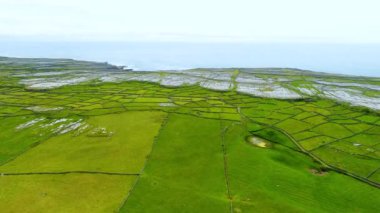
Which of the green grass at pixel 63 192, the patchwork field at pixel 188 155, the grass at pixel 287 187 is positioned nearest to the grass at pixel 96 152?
the patchwork field at pixel 188 155

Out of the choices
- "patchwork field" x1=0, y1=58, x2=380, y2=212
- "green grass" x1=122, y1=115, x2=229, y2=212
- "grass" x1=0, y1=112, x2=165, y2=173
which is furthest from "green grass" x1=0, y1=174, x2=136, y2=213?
"grass" x1=0, y1=112, x2=165, y2=173

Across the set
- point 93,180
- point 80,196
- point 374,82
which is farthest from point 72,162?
point 374,82

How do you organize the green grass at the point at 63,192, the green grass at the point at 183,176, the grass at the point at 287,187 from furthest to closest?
the grass at the point at 287,187
the green grass at the point at 183,176
the green grass at the point at 63,192

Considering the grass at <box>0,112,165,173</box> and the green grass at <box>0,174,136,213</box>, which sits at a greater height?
the grass at <box>0,112,165,173</box>

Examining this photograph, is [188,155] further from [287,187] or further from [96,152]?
[287,187]

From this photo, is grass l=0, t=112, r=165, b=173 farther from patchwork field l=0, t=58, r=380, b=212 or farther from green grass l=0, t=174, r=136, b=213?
green grass l=0, t=174, r=136, b=213

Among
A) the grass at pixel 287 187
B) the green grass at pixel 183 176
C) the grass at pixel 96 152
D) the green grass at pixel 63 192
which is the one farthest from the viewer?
the grass at pixel 96 152

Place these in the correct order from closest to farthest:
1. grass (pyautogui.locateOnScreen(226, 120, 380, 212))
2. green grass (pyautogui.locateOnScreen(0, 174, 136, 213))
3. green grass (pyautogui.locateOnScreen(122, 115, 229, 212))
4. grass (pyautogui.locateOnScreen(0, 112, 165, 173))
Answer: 1. green grass (pyautogui.locateOnScreen(0, 174, 136, 213))
2. green grass (pyautogui.locateOnScreen(122, 115, 229, 212))
3. grass (pyautogui.locateOnScreen(226, 120, 380, 212))
4. grass (pyautogui.locateOnScreen(0, 112, 165, 173))

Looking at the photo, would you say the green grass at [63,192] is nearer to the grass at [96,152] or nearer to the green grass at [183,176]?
the green grass at [183,176]

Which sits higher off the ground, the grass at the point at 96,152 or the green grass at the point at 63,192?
the grass at the point at 96,152
